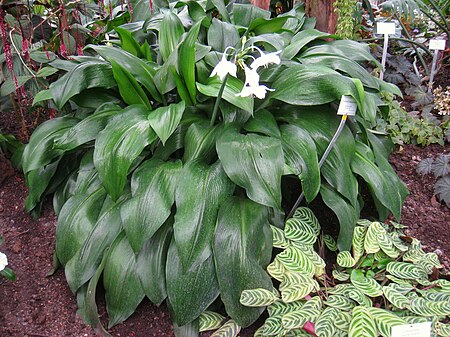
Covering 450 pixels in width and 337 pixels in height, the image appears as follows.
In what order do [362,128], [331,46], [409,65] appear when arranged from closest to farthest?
1. [362,128]
2. [331,46]
3. [409,65]

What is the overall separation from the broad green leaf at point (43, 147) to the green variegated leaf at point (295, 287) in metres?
1.13

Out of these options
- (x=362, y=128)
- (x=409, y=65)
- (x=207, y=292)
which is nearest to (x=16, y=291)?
(x=207, y=292)

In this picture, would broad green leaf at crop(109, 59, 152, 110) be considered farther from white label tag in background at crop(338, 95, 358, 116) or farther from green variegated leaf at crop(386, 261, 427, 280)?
green variegated leaf at crop(386, 261, 427, 280)

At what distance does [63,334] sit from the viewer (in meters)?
1.65

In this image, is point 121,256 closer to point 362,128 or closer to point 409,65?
point 362,128

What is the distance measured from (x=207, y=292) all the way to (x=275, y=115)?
2.68 ft

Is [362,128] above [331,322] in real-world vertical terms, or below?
above

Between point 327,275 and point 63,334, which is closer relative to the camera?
point 63,334

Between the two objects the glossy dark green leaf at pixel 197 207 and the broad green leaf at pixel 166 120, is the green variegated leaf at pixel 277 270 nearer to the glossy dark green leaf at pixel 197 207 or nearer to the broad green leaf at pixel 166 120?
the glossy dark green leaf at pixel 197 207

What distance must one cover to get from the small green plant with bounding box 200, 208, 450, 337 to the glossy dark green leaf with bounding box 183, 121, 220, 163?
40cm

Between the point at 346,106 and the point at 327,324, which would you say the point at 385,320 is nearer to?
the point at 327,324

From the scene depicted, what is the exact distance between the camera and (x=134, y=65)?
198cm

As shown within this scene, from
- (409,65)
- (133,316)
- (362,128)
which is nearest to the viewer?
(133,316)

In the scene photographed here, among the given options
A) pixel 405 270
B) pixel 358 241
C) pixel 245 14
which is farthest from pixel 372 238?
pixel 245 14
